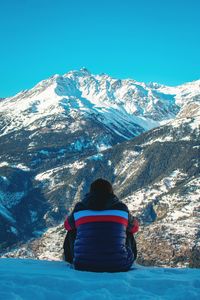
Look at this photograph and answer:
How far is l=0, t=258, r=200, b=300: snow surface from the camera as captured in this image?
55.9 ft

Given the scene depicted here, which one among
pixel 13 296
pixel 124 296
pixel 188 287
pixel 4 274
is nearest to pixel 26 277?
pixel 4 274

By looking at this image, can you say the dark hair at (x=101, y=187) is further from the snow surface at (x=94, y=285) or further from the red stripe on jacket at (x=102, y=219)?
the snow surface at (x=94, y=285)

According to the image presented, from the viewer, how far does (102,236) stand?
883 inches

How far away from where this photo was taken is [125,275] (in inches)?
812

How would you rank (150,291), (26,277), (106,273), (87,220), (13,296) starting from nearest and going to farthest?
(13,296) < (150,291) < (26,277) < (106,273) < (87,220)

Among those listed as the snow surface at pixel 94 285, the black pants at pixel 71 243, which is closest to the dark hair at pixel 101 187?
the black pants at pixel 71 243

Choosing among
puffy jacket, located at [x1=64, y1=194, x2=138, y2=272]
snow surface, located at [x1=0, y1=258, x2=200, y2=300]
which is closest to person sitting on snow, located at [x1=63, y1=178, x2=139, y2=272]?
puffy jacket, located at [x1=64, y1=194, x2=138, y2=272]

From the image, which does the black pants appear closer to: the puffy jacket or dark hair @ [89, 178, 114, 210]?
the puffy jacket

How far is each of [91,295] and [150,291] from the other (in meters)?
2.32

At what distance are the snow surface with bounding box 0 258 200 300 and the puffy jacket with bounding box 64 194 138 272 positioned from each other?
0.73 m

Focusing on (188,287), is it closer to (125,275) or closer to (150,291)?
(150,291)

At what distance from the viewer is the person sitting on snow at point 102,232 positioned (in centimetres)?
2214

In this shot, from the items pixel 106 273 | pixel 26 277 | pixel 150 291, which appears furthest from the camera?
pixel 106 273

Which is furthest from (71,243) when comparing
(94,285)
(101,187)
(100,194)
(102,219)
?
(94,285)
